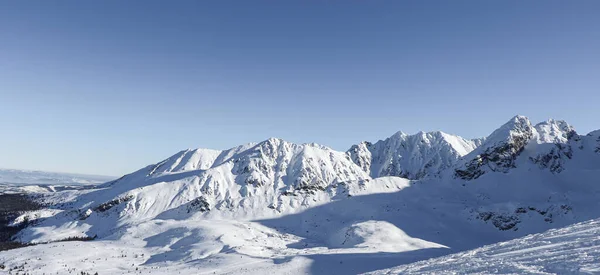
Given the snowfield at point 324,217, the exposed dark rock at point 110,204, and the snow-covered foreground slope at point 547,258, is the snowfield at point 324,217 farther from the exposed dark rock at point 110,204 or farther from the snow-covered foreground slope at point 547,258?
the snow-covered foreground slope at point 547,258

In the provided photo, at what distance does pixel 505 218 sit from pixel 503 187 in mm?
20120

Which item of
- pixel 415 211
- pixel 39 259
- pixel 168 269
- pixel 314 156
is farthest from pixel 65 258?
pixel 314 156

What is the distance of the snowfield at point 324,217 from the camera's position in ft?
186

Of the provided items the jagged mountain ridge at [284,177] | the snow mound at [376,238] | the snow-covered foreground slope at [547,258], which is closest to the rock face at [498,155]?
the jagged mountain ridge at [284,177]

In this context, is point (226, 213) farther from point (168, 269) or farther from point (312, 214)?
point (168, 269)

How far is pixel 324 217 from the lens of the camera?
4195 inches

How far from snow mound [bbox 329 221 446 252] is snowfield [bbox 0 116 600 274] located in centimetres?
37

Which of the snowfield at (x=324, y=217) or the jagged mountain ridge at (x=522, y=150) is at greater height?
the jagged mountain ridge at (x=522, y=150)

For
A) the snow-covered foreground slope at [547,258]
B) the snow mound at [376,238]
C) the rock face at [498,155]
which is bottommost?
the snow mound at [376,238]

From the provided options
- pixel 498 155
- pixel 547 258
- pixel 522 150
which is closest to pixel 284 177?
pixel 498 155

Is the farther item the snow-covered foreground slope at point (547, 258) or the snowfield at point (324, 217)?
the snowfield at point (324, 217)

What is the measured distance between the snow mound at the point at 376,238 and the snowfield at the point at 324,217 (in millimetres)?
369

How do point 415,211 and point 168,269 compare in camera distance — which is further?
point 415,211

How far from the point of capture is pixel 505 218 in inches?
3696
